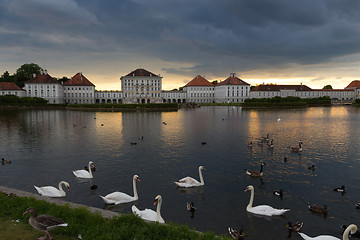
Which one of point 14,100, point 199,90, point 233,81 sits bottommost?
point 14,100

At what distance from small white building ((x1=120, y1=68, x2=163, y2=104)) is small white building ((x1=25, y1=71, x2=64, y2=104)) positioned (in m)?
32.2

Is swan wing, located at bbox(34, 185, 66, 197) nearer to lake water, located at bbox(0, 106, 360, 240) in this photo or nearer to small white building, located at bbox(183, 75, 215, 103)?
lake water, located at bbox(0, 106, 360, 240)

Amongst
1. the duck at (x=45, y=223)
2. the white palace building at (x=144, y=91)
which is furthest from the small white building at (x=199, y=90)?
the duck at (x=45, y=223)

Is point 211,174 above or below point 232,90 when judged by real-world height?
below

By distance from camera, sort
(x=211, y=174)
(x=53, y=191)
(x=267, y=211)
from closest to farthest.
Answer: (x=267, y=211) < (x=53, y=191) < (x=211, y=174)

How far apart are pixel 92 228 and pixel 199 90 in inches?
5977

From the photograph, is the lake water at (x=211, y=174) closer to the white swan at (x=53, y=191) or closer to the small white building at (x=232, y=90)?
the white swan at (x=53, y=191)

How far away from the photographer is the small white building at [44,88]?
120 metres

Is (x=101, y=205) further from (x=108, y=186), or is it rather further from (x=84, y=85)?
(x=84, y=85)

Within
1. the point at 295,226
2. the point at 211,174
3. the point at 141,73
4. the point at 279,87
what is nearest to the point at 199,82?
the point at 141,73

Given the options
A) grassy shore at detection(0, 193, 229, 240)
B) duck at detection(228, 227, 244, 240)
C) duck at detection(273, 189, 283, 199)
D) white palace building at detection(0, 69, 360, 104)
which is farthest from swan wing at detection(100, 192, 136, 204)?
white palace building at detection(0, 69, 360, 104)

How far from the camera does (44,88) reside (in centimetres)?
12112

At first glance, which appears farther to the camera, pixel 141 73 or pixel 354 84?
pixel 354 84

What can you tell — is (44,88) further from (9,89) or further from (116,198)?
(116,198)
